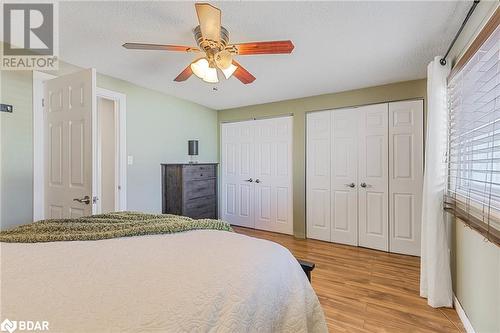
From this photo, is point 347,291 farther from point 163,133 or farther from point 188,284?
point 163,133

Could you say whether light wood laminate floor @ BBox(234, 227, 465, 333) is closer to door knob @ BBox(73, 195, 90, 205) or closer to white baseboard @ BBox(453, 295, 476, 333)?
white baseboard @ BBox(453, 295, 476, 333)

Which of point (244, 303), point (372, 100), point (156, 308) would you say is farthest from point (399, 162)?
point (156, 308)

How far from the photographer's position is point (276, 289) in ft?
3.21

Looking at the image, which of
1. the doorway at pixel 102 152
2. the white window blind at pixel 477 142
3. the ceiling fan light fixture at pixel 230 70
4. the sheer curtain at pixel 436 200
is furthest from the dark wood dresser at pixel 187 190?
the white window blind at pixel 477 142

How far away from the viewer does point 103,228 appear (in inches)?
52.5

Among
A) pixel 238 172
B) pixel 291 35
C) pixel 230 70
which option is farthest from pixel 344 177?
pixel 230 70

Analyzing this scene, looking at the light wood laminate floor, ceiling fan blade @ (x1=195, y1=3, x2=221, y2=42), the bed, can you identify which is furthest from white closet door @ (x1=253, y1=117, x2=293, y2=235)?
the bed

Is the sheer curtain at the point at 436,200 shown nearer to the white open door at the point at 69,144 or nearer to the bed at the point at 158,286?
the bed at the point at 158,286

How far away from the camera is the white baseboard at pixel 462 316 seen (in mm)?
1661

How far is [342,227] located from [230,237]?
2.70 metres

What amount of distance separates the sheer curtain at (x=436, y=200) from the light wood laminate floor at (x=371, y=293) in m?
0.17

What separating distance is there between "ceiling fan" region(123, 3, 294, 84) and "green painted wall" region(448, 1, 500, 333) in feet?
4.04

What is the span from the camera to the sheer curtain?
1.96m

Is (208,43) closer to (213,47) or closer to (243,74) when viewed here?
(213,47)
